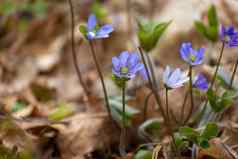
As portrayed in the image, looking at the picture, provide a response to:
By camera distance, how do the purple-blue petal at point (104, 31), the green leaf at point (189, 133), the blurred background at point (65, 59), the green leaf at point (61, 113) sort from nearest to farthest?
the green leaf at point (189, 133)
the purple-blue petal at point (104, 31)
the blurred background at point (65, 59)
the green leaf at point (61, 113)

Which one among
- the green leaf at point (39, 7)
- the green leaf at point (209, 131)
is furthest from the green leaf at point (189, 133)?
the green leaf at point (39, 7)

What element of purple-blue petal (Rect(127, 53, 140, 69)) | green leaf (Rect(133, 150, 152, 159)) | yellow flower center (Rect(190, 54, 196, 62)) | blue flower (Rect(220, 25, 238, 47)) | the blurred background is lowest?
the blurred background

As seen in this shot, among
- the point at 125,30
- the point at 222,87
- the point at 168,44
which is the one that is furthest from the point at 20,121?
the point at 125,30

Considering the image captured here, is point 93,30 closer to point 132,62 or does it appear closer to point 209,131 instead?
point 132,62

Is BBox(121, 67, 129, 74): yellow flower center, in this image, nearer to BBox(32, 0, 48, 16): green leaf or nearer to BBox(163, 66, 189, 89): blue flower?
BBox(163, 66, 189, 89): blue flower

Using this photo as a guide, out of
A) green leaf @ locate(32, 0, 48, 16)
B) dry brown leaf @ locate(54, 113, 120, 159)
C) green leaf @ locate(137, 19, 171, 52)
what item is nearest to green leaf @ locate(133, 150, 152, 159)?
dry brown leaf @ locate(54, 113, 120, 159)

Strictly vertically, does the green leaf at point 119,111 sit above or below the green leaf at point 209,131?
below

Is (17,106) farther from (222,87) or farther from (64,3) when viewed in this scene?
(64,3)

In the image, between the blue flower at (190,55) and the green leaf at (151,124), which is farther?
the green leaf at (151,124)

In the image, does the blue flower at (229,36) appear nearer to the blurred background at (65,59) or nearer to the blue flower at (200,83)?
the blue flower at (200,83)
